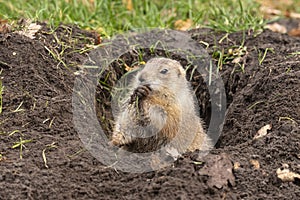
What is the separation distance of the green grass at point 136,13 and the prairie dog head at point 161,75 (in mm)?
1028

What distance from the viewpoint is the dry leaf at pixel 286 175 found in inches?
149

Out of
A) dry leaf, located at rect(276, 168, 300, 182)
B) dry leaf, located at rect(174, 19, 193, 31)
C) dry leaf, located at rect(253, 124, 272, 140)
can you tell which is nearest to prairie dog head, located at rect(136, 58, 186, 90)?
dry leaf, located at rect(253, 124, 272, 140)

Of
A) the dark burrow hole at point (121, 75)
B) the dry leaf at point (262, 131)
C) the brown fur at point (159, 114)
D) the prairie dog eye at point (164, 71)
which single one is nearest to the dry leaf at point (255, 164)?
the dry leaf at point (262, 131)

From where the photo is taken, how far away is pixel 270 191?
12.2 ft

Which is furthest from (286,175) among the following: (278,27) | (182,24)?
(278,27)

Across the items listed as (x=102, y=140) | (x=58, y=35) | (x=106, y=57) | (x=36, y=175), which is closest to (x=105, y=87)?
(x=106, y=57)

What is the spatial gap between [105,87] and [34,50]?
0.84 m

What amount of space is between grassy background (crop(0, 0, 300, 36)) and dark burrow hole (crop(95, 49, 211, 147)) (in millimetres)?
371

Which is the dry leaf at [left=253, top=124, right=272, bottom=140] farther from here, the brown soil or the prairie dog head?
the prairie dog head

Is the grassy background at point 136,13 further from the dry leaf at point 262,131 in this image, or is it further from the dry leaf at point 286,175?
the dry leaf at point 286,175

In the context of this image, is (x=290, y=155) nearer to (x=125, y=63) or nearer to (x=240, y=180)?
(x=240, y=180)

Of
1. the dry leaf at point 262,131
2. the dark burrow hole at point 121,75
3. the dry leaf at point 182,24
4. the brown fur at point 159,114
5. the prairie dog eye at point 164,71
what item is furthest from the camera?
the dry leaf at point 182,24

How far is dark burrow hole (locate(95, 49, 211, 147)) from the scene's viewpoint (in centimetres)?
548

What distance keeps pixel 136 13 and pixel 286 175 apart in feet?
11.2
